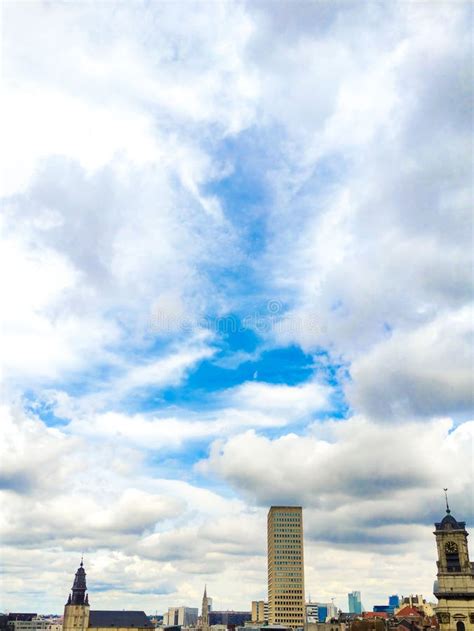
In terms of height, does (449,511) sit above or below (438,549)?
above

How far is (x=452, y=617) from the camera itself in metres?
81.8

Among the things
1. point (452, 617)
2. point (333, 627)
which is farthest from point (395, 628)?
point (452, 617)

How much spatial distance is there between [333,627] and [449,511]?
399 ft

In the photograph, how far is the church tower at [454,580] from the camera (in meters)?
81.6

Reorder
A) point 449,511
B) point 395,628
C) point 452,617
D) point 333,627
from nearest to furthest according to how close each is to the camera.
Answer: point 452,617 → point 449,511 → point 395,628 → point 333,627

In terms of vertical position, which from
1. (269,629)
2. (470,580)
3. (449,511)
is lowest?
(269,629)

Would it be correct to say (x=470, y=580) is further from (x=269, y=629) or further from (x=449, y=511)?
(x=269, y=629)

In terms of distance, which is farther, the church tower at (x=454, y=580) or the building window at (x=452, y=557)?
the building window at (x=452, y=557)

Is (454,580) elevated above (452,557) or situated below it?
below

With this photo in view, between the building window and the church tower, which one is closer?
the church tower

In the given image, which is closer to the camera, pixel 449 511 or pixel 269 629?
pixel 449 511

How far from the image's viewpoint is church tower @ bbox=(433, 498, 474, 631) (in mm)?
81562

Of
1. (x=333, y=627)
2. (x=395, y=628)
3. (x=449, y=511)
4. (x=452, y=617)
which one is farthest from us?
(x=333, y=627)

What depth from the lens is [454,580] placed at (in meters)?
83.0
